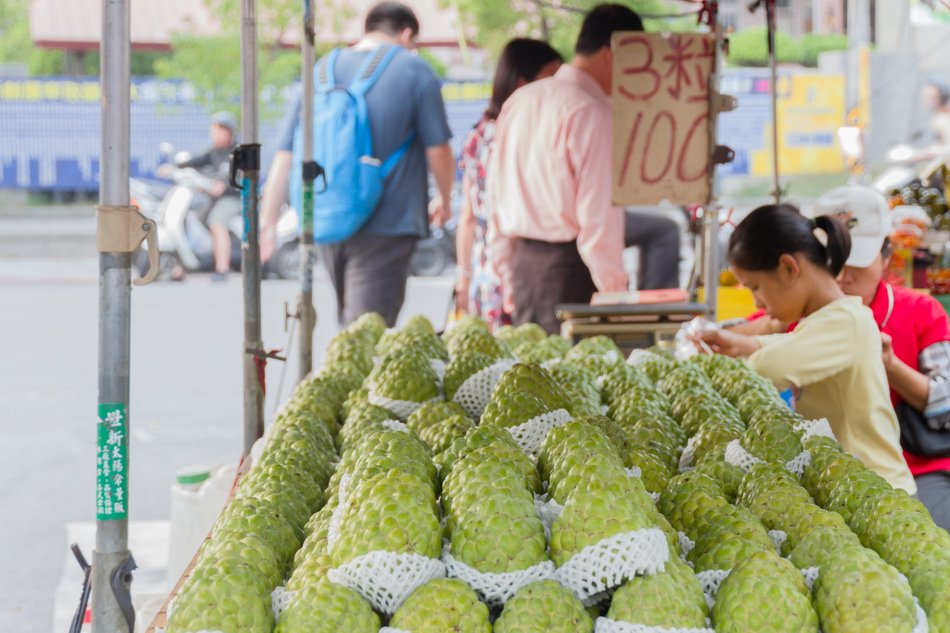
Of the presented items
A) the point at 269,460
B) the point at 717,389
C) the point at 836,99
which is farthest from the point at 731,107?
the point at 836,99

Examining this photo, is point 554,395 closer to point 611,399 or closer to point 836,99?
point 611,399

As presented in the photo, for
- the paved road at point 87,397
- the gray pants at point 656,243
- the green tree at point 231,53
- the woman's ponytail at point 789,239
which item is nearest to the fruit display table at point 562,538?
the woman's ponytail at point 789,239

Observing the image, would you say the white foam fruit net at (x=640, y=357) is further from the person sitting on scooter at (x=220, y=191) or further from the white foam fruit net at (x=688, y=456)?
the person sitting on scooter at (x=220, y=191)

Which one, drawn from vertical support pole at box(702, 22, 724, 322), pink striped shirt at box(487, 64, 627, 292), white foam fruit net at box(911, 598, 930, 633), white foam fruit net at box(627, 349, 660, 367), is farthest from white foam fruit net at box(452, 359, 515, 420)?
pink striped shirt at box(487, 64, 627, 292)

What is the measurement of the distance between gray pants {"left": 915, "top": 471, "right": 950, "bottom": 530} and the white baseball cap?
0.70 m

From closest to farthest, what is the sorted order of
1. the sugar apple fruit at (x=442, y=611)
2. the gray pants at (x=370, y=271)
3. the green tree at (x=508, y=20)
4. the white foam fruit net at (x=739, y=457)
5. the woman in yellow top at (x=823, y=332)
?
1. the sugar apple fruit at (x=442, y=611)
2. the white foam fruit net at (x=739, y=457)
3. the woman in yellow top at (x=823, y=332)
4. the gray pants at (x=370, y=271)
5. the green tree at (x=508, y=20)

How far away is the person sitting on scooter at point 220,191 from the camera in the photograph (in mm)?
14500

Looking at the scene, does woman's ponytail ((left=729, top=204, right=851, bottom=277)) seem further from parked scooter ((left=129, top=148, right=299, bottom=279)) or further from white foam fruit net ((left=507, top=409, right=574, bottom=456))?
parked scooter ((left=129, top=148, right=299, bottom=279))

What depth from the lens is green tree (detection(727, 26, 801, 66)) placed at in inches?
1184

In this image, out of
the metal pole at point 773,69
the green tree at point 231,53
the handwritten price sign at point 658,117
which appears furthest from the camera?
the green tree at point 231,53

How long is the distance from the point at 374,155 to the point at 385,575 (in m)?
4.04

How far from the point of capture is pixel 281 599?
6.17ft

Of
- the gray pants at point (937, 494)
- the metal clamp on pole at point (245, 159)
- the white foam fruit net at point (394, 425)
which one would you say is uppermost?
the metal clamp on pole at point (245, 159)

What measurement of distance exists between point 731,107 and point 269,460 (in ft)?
9.08
